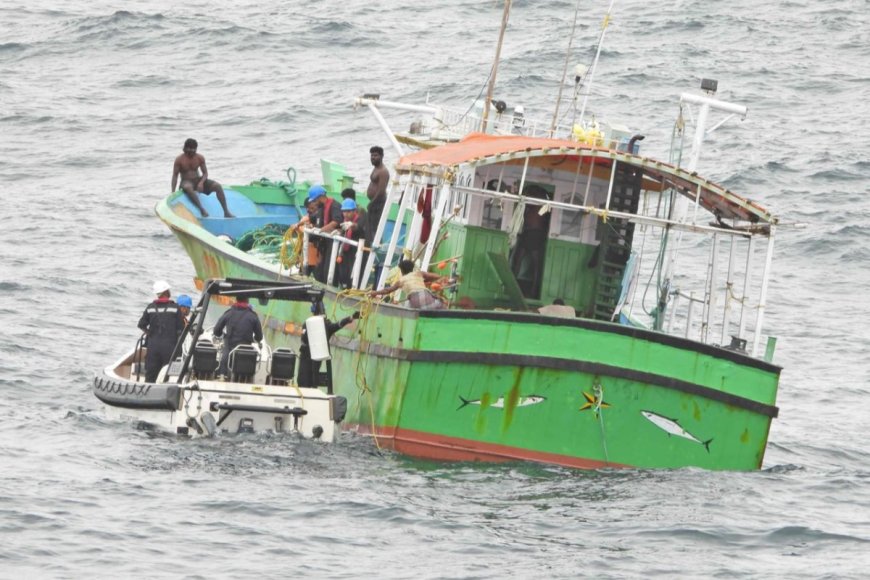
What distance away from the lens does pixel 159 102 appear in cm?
4553

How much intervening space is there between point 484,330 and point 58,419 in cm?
521

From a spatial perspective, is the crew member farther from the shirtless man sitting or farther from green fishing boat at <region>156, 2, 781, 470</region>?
the shirtless man sitting

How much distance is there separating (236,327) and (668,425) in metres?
4.96

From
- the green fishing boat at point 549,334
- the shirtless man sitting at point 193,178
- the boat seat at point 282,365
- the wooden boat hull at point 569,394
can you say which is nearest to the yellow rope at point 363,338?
the green fishing boat at point 549,334

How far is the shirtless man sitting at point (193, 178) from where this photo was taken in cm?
2612

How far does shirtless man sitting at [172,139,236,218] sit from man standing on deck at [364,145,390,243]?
4685 mm

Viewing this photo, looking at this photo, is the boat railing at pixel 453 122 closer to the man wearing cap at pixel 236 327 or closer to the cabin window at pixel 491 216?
the cabin window at pixel 491 216

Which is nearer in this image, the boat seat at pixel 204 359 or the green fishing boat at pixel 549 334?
the green fishing boat at pixel 549 334

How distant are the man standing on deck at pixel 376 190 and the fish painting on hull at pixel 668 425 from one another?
5484 millimetres

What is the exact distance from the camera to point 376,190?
2177 cm

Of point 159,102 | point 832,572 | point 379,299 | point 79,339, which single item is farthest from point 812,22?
point 832,572

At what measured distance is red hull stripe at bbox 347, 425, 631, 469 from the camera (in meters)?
17.2

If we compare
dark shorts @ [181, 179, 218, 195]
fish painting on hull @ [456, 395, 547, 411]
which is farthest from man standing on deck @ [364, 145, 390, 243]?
dark shorts @ [181, 179, 218, 195]

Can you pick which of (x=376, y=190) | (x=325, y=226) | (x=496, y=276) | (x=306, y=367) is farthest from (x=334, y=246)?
(x=376, y=190)
